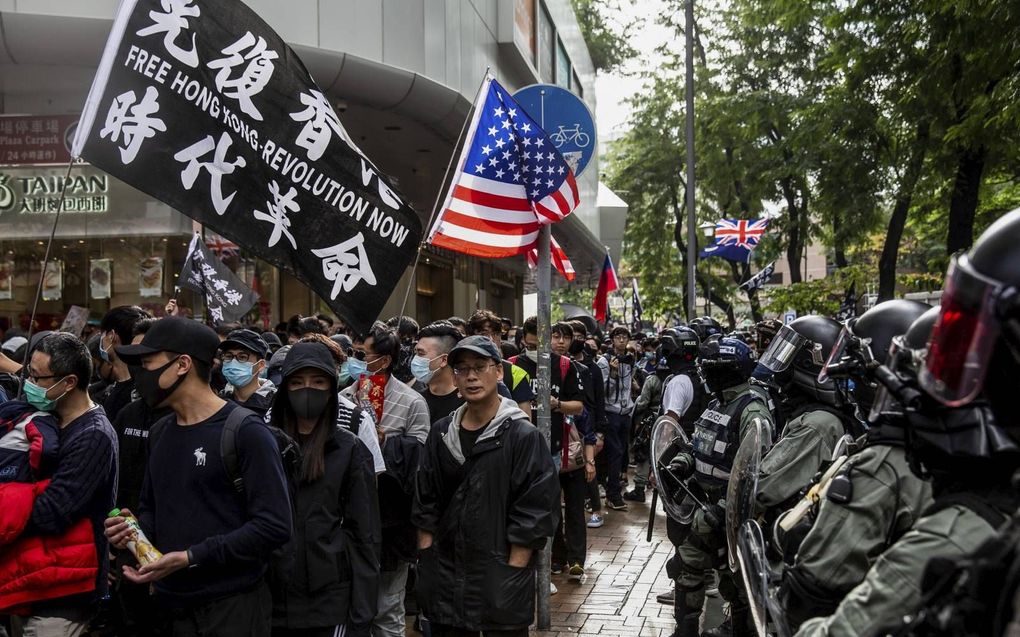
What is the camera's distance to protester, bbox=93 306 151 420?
19.6 feet

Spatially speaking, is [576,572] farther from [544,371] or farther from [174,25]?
[174,25]

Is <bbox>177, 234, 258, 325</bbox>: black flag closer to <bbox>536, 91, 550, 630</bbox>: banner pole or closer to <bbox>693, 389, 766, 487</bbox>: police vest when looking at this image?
<bbox>536, 91, 550, 630</bbox>: banner pole

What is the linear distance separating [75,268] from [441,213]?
1011 cm

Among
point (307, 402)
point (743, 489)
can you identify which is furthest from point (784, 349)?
point (307, 402)

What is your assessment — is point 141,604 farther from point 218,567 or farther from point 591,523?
point 591,523

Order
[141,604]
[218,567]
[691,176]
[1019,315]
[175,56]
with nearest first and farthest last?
[1019,315] → [218,567] → [141,604] → [175,56] → [691,176]

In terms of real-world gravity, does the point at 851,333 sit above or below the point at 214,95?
below

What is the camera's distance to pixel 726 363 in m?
6.52

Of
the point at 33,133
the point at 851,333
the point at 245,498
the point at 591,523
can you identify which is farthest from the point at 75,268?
the point at 851,333

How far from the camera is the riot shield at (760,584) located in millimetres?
3334

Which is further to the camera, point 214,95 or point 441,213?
point 441,213

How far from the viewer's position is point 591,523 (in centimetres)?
1138

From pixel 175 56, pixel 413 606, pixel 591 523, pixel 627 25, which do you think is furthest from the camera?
pixel 627 25

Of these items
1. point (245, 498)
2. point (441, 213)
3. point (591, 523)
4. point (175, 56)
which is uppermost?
point (175, 56)
